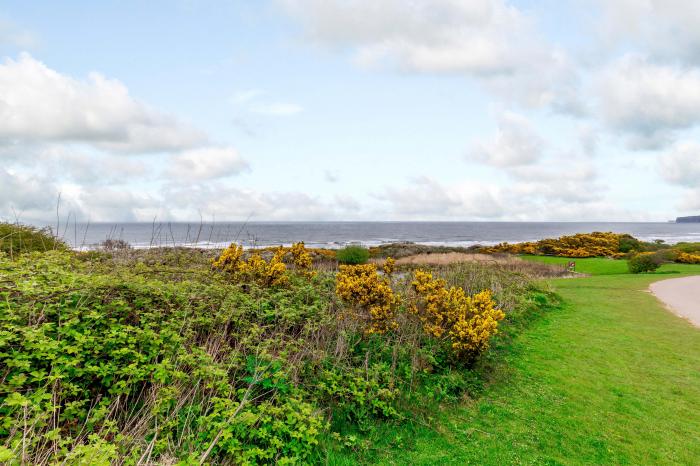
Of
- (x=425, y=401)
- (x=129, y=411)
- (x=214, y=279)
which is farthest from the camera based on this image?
(x=214, y=279)

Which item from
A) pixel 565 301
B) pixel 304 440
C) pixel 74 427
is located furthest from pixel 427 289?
pixel 565 301

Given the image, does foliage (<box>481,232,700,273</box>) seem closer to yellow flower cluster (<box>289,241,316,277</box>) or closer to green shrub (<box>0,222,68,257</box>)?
yellow flower cluster (<box>289,241,316,277</box>)

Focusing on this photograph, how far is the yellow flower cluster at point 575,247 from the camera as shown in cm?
3619

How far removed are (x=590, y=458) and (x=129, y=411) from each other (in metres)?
5.19

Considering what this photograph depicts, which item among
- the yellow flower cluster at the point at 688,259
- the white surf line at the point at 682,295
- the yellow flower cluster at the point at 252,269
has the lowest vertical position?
the white surf line at the point at 682,295

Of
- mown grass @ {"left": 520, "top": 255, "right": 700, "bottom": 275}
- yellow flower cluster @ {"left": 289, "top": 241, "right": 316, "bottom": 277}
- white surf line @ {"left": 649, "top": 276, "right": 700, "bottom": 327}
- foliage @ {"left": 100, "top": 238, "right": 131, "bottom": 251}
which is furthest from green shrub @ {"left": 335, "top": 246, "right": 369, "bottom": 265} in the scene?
yellow flower cluster @ {"left": 289, "top": 241, "right": 316, "bottom": 277}

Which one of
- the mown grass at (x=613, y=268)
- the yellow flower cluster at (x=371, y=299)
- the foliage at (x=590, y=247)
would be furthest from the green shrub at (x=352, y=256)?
the yellow flower cluster at (x=371, y=299)

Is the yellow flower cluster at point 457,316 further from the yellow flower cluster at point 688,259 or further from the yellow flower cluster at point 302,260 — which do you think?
the yellow flower cluster at point 688,259

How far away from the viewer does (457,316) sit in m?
6.38

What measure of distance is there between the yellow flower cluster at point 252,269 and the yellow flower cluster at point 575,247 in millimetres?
33748

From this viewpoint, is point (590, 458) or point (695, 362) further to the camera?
point (695, 362)

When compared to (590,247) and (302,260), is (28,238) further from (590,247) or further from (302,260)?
(590,247)

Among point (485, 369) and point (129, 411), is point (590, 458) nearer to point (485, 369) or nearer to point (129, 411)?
point (485, 369)

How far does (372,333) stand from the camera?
242 inches
